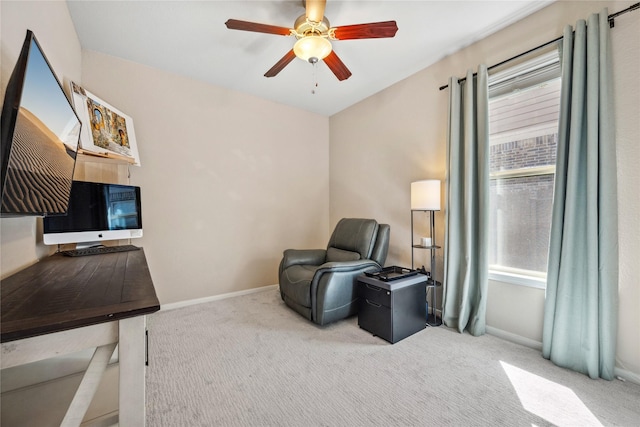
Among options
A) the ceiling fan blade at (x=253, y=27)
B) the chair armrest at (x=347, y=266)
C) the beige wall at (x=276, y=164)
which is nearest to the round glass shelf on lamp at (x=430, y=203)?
the beige wall at (x=276, y=164)

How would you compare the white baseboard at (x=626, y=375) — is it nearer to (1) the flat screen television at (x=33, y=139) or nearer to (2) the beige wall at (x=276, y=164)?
(2) the beige wall at (x=276, y=164)

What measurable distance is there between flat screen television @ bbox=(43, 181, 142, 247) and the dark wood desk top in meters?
0.42

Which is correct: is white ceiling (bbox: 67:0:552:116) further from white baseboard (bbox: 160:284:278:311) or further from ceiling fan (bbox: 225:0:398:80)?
white baseboard (bbox: 160:284:278:311)

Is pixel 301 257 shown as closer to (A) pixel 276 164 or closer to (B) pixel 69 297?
(A) pixel 276 164

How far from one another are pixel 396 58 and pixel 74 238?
10.5 feet

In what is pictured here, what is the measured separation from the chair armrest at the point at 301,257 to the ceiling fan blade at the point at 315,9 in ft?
7.40

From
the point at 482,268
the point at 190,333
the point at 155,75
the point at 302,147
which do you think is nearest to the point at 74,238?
the point at 190,333

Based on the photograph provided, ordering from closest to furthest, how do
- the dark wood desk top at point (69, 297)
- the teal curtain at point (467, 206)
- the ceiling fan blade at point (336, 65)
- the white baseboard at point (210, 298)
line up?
1. the dark wood desk top at point (69, 297)
2. the ceiling fan blade at point (336, 65)
3. the teal curtain at point (467, 206)
4. the white baseboard at point (210, 298)

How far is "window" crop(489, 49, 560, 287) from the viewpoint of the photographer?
2039 mm

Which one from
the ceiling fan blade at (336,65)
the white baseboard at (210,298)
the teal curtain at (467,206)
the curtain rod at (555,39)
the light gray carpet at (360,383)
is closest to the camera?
the light gray carpet at (360,383)

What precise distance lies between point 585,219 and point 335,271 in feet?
6.06

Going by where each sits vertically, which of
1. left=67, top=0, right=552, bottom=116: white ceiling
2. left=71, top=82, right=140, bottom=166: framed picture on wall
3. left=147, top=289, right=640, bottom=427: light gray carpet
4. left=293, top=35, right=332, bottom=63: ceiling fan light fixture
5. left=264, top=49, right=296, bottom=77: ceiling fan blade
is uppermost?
left=67, top=0, right=552, bottom=116: white ceiling

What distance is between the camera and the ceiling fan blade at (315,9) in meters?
1.68

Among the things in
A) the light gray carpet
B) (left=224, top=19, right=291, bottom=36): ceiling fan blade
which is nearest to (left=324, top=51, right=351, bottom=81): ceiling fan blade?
(left=224, top=19, right=291, bottom=36): ceiling fan blade
